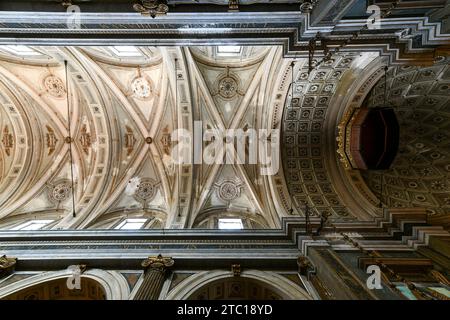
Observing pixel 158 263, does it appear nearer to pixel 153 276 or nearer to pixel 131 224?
pixel 153 276

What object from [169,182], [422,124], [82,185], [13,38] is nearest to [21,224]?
[82,185]

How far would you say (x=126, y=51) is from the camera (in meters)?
13.3

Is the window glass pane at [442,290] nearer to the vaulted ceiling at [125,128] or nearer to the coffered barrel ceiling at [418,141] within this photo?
the coffered barrel ceiling at [418,141]

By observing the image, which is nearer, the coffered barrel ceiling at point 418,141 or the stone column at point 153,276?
the stone column at point 153,276

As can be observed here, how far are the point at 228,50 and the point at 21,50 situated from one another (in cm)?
1044

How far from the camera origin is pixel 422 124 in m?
12.8

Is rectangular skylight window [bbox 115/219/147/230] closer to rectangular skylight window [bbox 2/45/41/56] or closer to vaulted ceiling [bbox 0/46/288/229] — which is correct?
vaulted ceiling [bbox 0/46/288/229]

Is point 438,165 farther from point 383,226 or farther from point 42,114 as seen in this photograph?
point 42,114

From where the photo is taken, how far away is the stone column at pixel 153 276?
22.3 feet

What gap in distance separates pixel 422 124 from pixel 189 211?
12261 mm

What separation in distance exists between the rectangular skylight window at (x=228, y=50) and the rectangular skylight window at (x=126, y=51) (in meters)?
4.12

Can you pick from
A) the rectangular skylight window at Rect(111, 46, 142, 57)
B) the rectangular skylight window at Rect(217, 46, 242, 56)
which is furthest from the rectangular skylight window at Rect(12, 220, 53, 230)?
the rectangular skylight window at Rect(217, 46, 242, 56)

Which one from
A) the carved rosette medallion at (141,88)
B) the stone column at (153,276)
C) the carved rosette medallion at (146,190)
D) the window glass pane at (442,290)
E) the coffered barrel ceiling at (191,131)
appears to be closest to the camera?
the window glass pane at (442,290)

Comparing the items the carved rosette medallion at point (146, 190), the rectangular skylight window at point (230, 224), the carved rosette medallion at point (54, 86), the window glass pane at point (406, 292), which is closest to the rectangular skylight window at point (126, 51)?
the carved rosette medallion at point (54, 86)
